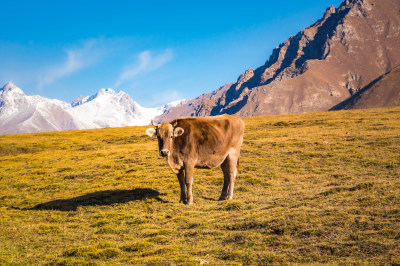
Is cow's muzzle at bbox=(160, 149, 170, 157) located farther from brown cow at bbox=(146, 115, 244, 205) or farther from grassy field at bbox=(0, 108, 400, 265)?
grassy field at bbox=(0, 108, 400, 265)

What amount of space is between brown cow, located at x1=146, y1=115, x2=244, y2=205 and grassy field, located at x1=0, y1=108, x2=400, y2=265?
1944mm

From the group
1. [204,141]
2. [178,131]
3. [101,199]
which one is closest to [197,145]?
[204,141]

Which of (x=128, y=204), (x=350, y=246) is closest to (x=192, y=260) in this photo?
(x=350, y=246)

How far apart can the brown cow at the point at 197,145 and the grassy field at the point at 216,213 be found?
6.38 ft

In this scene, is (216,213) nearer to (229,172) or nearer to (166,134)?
(229,172)

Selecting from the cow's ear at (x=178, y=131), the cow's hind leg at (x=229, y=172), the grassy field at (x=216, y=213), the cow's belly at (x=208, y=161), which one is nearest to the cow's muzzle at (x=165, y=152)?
the cow's ear at (x=178, y=131)

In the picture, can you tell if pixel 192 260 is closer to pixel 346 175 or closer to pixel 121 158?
pixel 346 175

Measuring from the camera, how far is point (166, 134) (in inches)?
664

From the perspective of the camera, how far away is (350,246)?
9898 mm

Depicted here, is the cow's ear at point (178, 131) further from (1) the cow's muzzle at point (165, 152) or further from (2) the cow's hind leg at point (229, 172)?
(2) the cow's hind leg at point (229, 172)

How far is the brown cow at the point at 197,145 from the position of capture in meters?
17.2

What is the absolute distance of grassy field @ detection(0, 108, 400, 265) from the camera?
10.7 m

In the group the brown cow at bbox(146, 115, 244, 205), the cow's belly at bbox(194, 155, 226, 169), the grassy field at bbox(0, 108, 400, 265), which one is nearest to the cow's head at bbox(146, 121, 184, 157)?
the brown cow at bbox(146, 115, 244, 205)

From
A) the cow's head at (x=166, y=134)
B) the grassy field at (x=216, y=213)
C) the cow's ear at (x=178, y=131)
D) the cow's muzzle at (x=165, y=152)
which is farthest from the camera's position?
the cow's ear at (x=178, y=131)
